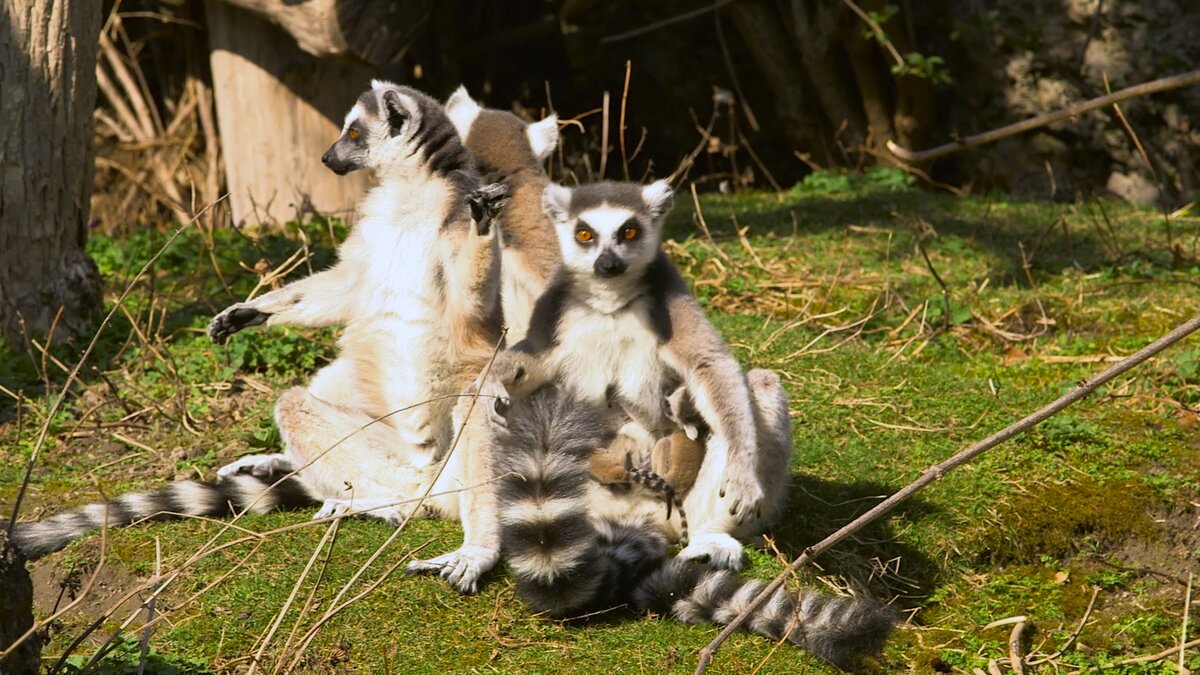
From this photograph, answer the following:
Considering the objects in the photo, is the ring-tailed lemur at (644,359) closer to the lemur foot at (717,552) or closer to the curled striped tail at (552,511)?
the lemur foot at (717,552)

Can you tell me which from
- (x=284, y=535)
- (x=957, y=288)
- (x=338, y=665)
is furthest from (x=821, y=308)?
(x=338, y=665)

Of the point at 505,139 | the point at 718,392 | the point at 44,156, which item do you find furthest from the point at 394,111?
the point at 44,156

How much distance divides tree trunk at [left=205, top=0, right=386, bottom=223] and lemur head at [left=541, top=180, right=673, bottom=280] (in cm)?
366

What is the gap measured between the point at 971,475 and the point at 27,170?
4.21 metres

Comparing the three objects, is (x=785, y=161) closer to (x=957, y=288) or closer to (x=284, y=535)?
(x=957, y=288)

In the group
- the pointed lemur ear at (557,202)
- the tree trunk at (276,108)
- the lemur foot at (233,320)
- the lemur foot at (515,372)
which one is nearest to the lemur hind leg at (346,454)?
the lemur foot at (233,320)

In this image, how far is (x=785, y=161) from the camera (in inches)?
418

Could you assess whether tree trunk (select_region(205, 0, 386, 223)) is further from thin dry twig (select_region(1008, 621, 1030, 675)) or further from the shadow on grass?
thin dry twig (select_region(1008, 621, 1030, 675))

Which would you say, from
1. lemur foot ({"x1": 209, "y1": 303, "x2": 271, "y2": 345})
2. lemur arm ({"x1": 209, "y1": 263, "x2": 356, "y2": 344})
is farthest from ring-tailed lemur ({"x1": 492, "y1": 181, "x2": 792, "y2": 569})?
lemur foot ({"x1": 209, "y1": 303, "x2": 271, "y2": 345})

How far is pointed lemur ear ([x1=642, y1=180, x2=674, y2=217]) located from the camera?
14.7 feet

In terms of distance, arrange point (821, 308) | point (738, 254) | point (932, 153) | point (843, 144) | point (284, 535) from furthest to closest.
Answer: point (843, 144) < point (738, 254) < point (821, 308) < point (284, 535) < point (932, 153)

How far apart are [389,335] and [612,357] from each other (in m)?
0.85

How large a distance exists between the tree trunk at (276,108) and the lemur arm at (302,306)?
300cm

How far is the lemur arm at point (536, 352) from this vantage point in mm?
4227
